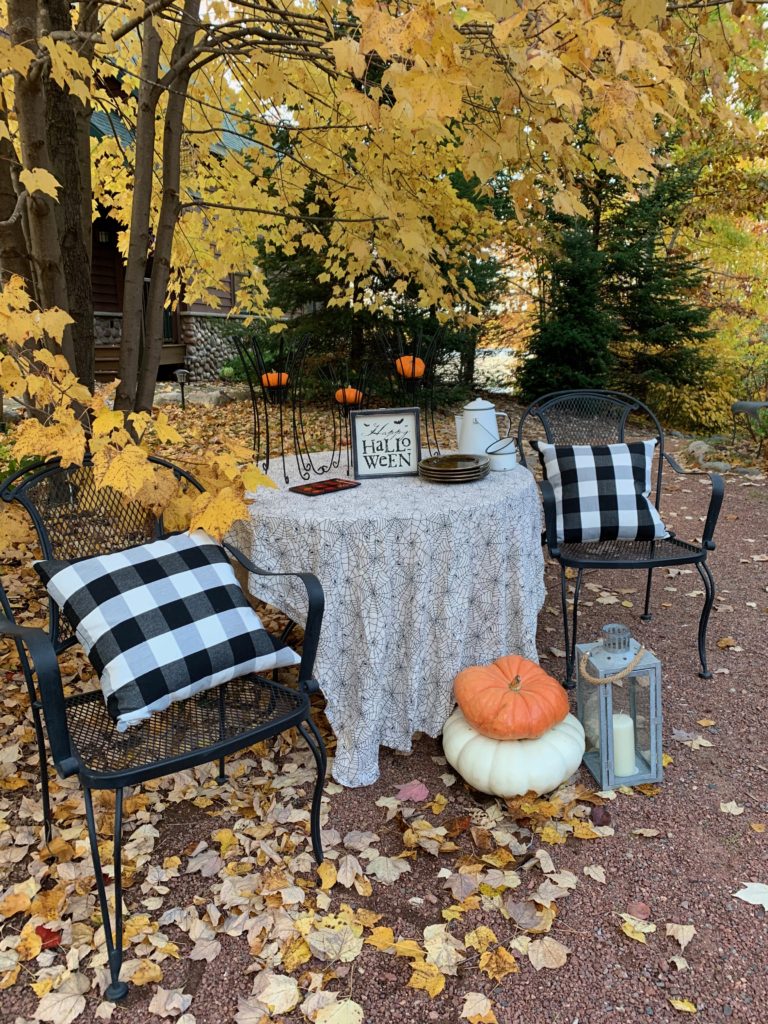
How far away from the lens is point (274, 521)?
8.03 ft

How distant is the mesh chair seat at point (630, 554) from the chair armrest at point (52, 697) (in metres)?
1.98

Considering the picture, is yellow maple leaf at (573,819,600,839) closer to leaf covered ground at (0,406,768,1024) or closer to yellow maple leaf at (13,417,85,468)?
leaf covered ground at (0,406,768,1024)

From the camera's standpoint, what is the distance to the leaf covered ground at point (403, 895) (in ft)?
5.39

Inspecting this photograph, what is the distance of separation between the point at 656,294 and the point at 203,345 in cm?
816

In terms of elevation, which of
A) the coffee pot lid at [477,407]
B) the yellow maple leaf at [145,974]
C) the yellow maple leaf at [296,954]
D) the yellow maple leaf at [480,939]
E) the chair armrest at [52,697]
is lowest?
the yellow maple leaf at [145,974]

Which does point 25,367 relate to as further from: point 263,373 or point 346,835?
point 346,835

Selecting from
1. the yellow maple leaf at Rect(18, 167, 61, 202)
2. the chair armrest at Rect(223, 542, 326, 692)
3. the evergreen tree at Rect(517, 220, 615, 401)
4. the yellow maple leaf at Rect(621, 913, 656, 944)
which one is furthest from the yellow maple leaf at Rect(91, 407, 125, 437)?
the evergreen tree at Rect(517, 220, 615, 401)

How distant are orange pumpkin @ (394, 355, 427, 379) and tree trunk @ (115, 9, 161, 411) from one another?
5.10 ft

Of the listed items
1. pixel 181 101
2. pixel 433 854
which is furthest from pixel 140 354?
pixel 433 854

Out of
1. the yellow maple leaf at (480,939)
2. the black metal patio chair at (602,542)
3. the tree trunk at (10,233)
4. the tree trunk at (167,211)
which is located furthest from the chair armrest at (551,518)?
the tree trunk at (10,233)

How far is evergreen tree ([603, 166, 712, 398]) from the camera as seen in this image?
367 inches

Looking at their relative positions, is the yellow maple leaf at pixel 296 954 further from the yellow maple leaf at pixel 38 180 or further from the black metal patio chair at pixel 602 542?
the yellow maple leaf at pixel 38 180

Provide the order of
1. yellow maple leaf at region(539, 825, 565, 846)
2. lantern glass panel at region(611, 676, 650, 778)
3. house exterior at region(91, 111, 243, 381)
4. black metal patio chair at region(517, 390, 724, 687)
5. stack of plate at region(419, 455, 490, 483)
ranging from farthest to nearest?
house exterior at region(91, 111, 243, 381), black metal patio chair at region(517, 390, 724, 687), stack of plate at region(419, 455, 490, 483), lantern glass panel at region(611, 676, 650, 778), yellow maple leaf at region(539, 825, 565, 846)

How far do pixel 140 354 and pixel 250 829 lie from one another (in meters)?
2.75
